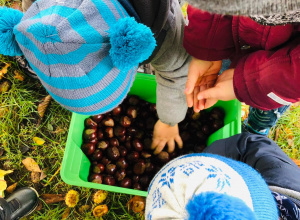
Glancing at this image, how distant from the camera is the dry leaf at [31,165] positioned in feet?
4.34

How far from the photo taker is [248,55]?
0.75m

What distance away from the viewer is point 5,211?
3.91ft

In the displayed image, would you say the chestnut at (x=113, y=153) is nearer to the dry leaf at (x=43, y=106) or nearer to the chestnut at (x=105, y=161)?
the chestnut at (x=105, y=161)

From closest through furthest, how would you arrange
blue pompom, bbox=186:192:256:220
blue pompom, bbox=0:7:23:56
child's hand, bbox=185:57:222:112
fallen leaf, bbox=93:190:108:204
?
1. blue pompom, bbox=186:192:256:220
2. blue pompom, bbox=0:7:23:56
3. child's hand, bbox=185:57:222:112
4. fallen leaf, bbox=93:190:108:204

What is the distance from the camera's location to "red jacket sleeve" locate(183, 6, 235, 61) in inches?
30.2

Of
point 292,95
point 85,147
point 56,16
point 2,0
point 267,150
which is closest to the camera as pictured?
point 56,16

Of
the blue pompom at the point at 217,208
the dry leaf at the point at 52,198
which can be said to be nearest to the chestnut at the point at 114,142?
the dry leaf at the point at 52,198

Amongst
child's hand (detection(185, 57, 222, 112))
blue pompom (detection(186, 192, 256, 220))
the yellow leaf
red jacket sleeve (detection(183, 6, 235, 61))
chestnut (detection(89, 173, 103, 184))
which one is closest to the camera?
blue pompom (detection(186, 192, 256, 220))

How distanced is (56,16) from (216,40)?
0.46 meters

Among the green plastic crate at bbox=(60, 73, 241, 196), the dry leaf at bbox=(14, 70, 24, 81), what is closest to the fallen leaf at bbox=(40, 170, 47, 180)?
the green plastic crate at bbox=(60, 73, 241, 196)

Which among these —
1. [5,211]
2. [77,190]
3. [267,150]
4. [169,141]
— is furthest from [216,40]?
[5,211]

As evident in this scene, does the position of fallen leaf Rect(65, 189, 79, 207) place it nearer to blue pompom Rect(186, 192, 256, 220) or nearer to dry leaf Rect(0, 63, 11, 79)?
dry leaf Rect(0, 63, 11, 79)

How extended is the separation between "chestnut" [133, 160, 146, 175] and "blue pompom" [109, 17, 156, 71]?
659 millimetres

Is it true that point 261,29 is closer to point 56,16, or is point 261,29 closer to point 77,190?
point 56,16
